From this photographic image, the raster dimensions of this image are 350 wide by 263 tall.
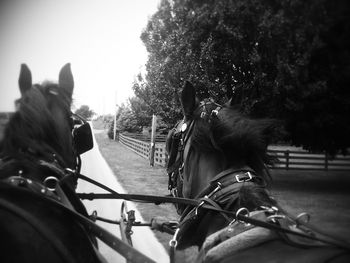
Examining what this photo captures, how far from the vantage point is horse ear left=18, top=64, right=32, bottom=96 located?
220 cm

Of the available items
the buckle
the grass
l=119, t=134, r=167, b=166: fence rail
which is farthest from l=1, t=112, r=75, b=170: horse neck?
l=119, t=134, r=167, b=166: fence rail

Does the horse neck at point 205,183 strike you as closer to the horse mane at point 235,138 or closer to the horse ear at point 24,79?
the horse mane at point 235,138

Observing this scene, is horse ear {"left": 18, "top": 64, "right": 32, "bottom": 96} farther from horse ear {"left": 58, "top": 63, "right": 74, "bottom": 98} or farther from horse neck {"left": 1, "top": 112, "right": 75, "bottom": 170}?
horse neck {"left": 1, "top": 112, "right": 75, "bottom": 170}

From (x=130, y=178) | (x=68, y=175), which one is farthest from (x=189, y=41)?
(x=130, y=178)

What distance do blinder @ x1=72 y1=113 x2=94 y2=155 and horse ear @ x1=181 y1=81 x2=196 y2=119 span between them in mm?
816

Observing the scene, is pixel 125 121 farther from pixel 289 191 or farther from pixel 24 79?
pixel 24 79

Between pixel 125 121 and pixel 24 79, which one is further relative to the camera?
pixel 125 121

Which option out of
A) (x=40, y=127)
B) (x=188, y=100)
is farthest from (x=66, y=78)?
(x=188, y=100)

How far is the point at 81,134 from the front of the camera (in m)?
2.54

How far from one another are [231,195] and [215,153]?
445 millimetres

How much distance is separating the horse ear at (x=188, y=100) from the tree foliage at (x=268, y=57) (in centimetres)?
38

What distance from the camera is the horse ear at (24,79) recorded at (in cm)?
220

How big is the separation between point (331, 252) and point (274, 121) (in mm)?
1242

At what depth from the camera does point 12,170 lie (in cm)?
165
